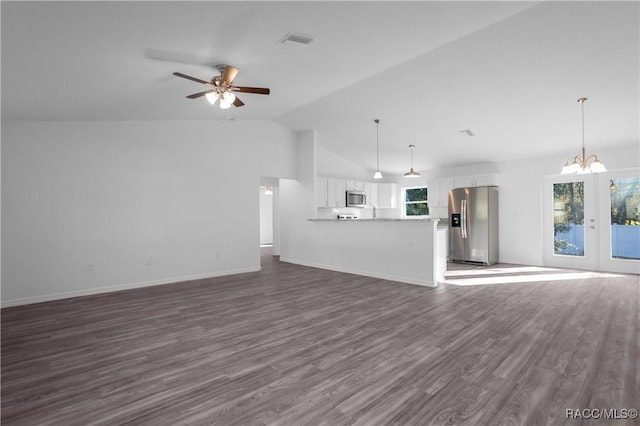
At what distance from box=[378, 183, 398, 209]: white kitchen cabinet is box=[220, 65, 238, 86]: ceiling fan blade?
6962 mm

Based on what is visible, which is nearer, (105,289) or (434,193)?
(105,289)

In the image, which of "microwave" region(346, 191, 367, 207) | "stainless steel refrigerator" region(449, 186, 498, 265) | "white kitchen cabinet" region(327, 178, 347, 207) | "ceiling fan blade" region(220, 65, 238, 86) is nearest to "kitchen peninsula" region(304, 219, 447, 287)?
"white kitchen cabinet" region(327, 178, 347, 207)

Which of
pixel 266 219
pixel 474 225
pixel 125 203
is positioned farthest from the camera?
pixel 266 219

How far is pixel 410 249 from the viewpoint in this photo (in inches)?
214

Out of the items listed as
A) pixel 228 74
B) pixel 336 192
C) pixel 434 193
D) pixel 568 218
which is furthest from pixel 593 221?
pixel 228 74

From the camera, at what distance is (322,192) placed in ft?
26.8

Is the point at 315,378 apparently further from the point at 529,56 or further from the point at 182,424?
the point at 529,56

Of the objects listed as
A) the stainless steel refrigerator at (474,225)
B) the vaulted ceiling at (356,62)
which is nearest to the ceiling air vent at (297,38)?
the vaulted ceiling at (356,62)

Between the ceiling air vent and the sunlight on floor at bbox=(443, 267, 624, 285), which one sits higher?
the ceiling air vent

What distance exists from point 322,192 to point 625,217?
241 inches

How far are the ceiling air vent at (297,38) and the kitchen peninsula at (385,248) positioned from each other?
3325mm

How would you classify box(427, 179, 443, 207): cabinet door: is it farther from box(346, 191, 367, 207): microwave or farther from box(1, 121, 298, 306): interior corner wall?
box(1, 121, 298, 306): interior corner wall

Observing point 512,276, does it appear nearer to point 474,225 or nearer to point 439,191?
point 474,225

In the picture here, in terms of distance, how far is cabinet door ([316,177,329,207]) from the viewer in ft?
26.5
